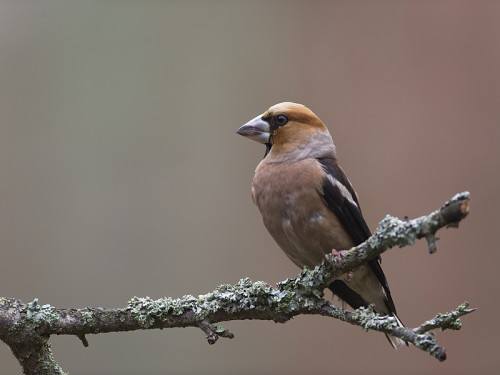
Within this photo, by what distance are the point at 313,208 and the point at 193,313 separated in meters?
0.63

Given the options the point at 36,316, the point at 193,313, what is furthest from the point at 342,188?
the point at 36,316

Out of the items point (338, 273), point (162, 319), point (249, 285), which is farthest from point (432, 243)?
point (162, 319)

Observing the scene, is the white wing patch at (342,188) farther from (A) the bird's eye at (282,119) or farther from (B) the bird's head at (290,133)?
(A) the bird's eye at (282,119)

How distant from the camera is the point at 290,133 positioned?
2391mm

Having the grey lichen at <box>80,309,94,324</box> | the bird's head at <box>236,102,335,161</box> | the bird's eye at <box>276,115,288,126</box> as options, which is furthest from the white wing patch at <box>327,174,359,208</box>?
the grey lichen at <box>80,309,94,324</box>

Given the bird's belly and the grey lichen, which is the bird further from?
the grey lichen

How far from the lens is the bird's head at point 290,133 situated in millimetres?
2359

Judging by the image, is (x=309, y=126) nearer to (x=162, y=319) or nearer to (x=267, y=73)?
(x=162, y=319)

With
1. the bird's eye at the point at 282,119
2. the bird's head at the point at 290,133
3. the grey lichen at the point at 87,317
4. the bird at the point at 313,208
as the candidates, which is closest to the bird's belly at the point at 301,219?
the bird at the point at 313,208

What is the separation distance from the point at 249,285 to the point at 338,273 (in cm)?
27

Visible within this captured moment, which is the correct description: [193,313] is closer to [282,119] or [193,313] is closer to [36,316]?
[36,316]

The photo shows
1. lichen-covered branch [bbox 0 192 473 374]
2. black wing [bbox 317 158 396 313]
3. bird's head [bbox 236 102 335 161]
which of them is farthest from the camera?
bird's head [bbox 236 102 335 161]

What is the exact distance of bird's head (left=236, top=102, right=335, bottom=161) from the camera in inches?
92.9

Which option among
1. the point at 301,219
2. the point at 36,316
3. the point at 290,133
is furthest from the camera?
the point at 290,133
